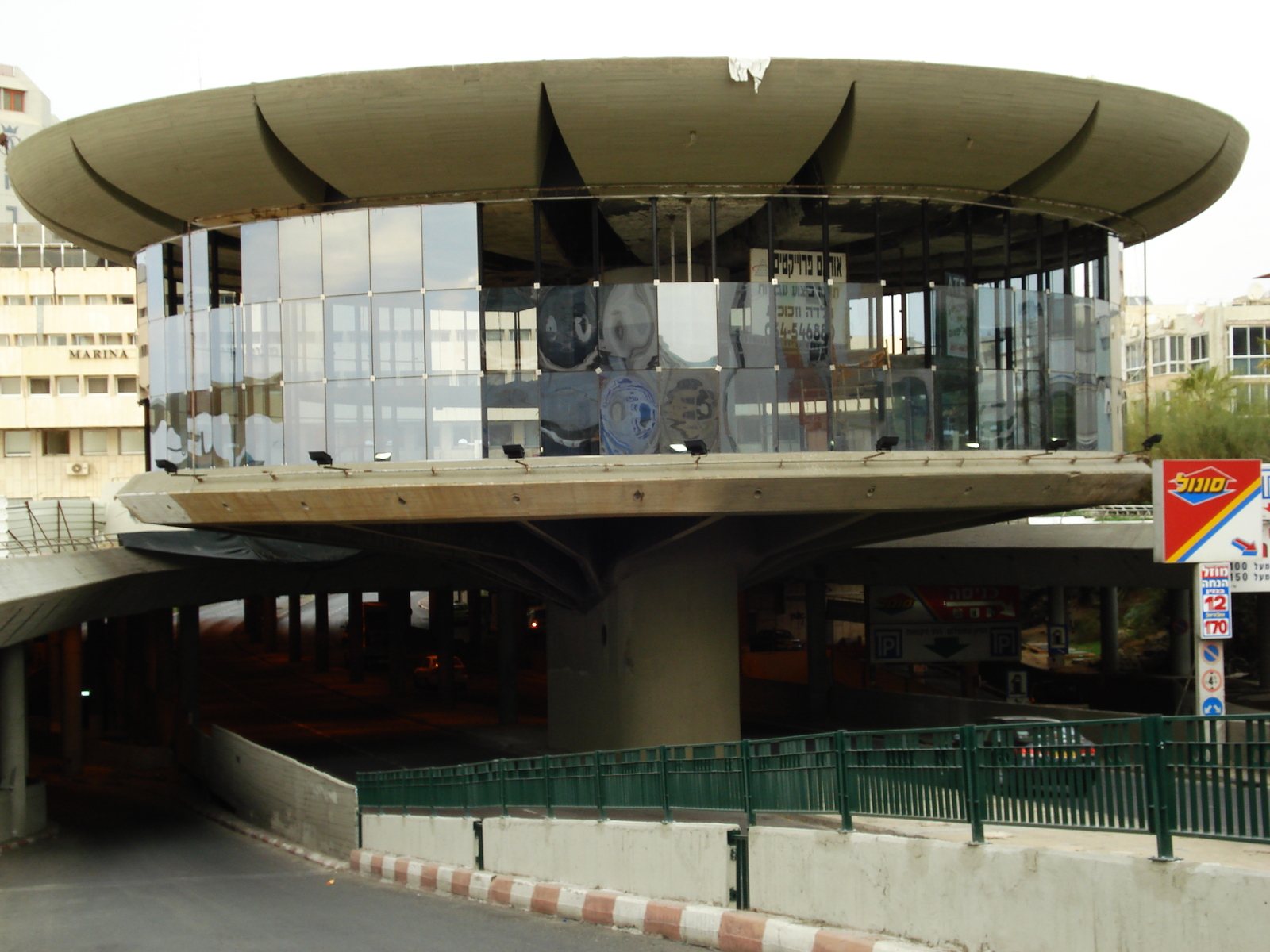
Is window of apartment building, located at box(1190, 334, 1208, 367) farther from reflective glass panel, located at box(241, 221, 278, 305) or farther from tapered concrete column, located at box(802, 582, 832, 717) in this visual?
reflective glass panel, located at box(241, 221, 278, 305)

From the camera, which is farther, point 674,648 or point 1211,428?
point 1211,428

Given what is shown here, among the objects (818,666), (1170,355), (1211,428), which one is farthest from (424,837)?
(1170,355)

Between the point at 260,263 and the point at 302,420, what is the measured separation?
2.65m

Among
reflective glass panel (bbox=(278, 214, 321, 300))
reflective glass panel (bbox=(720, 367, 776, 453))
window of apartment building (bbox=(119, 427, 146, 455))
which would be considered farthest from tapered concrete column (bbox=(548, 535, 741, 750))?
window of apartment building (bbox=(119, 427, 146, 455))

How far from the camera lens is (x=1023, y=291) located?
778 inches

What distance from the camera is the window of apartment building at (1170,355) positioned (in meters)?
68.6

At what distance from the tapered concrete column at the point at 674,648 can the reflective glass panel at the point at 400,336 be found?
5806 millimetres

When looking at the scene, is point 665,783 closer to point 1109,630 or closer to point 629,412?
point 629,412

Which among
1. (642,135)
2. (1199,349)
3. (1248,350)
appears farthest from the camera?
(1199,349)

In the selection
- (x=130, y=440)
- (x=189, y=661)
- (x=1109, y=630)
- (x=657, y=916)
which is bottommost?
(x=189, y=661)

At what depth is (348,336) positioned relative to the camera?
1934 centimetres

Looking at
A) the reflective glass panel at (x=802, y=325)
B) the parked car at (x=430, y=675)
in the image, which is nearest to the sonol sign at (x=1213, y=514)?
the reflective glass panel at (x=802, y=325)

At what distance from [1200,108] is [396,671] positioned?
1393 inches

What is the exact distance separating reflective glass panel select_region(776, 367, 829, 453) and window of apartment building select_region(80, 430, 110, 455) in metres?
A: 60.0
